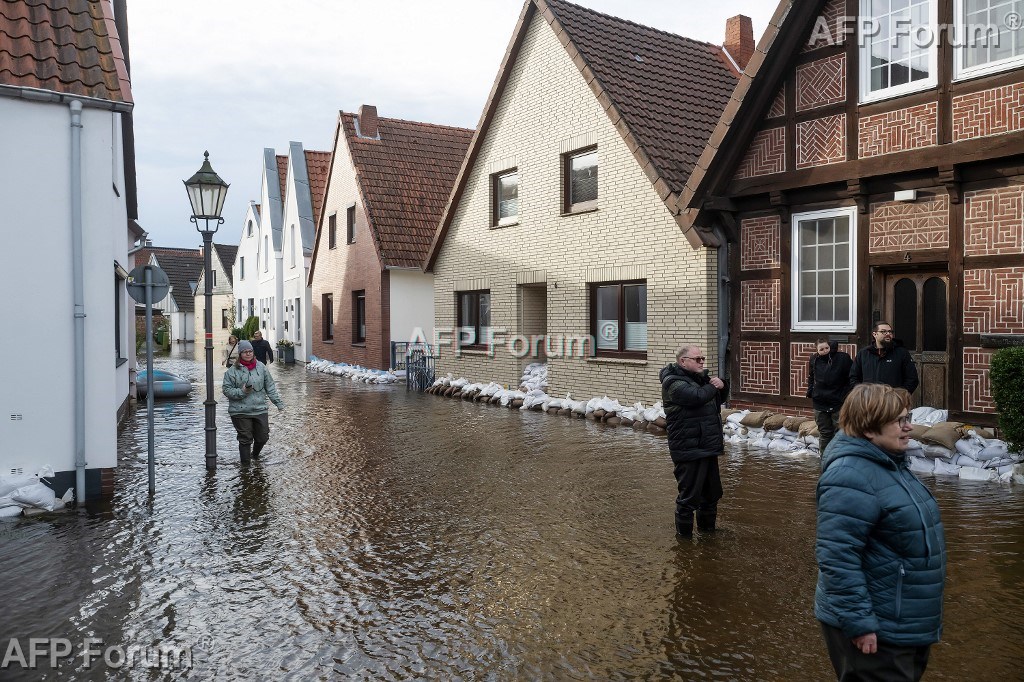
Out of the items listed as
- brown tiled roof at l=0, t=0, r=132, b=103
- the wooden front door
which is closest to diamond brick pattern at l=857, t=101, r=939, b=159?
the wooden front door

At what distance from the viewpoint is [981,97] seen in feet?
31.1

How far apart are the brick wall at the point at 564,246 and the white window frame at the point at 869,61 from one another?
3292 millimetres

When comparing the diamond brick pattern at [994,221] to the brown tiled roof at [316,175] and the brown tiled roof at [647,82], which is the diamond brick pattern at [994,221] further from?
the brown tiled roof at [316,175]

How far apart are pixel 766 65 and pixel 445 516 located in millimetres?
7940

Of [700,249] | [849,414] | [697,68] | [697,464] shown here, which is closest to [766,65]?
[700,249]

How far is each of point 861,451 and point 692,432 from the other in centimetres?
356

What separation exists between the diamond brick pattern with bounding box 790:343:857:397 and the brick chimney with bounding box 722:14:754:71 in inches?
399

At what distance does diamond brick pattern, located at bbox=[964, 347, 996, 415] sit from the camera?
30.9 ft

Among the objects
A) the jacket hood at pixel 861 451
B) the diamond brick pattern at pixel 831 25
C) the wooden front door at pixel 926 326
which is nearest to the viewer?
the jacket hood at pixel 861 451

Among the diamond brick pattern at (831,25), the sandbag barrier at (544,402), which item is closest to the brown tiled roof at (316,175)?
the sandbag barrier at (544,402)

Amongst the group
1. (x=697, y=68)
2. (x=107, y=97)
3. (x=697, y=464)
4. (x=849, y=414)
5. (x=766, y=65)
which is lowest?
(x=697, y=464)

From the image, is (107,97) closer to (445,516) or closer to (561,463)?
(445,516)

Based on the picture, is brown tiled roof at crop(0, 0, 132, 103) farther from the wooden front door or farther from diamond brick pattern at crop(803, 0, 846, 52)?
the wooden front door

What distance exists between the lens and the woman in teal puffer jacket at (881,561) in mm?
2875
